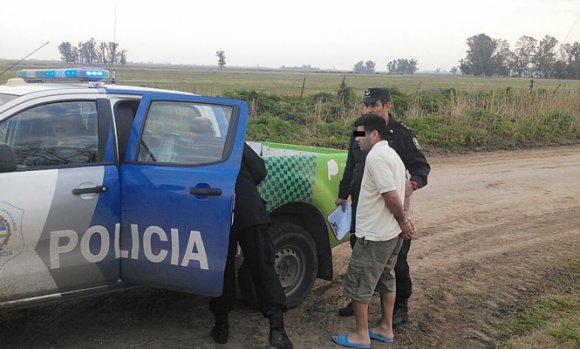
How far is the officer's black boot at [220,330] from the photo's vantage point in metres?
4.32

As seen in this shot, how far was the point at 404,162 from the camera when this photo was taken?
184 inches

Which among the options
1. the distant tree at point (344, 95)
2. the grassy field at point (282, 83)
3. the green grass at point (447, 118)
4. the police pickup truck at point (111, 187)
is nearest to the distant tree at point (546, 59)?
the grassy field at point (282, 83)

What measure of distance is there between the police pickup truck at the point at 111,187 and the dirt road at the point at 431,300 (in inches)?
24.0

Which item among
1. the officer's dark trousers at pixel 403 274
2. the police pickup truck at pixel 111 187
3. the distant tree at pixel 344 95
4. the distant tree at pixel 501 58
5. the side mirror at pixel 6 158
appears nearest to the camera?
the side mirror at pixel 6 158

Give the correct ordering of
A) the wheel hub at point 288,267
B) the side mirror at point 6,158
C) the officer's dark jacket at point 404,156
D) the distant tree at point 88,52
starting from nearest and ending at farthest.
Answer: the side mirror at point 6,158 → the officer's dark jacket at point 404,156 → the wheel hub at point 288,267 → the distant tree at point 88,52

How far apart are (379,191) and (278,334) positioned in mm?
1239

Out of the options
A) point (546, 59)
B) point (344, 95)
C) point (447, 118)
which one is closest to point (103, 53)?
point (447, 118)

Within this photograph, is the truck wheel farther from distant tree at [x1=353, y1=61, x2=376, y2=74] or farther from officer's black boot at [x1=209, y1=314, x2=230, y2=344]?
distant tree at [x1=353, y1=61, x2=376, y2=74]

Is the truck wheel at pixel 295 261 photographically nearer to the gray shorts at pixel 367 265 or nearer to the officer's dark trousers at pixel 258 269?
the officer's dark trousers at pixel 258 269

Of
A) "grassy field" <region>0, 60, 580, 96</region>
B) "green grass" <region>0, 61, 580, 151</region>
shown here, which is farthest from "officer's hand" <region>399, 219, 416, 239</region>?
"green grass" <region>0, 61, 580, 151</region>

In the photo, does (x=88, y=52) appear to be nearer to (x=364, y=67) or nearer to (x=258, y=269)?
(x=258, y=269)

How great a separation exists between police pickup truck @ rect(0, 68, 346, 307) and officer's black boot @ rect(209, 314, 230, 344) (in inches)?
14.2

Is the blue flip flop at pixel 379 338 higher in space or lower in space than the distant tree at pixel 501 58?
lower

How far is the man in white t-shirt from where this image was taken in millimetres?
4043
